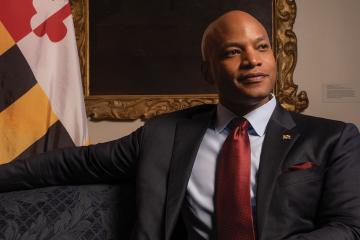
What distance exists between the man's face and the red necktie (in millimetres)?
109

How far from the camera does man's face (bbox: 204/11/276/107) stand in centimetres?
121

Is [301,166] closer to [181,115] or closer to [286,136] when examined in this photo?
[286,136]

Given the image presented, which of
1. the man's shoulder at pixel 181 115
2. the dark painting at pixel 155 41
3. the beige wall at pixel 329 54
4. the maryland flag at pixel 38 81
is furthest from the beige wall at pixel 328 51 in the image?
the maryland flag at pixel 38 81

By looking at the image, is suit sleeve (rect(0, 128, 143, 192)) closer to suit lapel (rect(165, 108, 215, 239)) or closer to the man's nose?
suit lapel (rect(165, 108, 215, 239))

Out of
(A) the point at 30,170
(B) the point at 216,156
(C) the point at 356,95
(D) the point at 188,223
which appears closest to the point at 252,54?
(B) the point at 216,156

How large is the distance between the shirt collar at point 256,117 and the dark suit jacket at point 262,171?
3 centimetres

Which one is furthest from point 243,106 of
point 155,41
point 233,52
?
point 155,41

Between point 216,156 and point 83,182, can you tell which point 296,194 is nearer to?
point 216,156

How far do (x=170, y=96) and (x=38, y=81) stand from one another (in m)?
0.73

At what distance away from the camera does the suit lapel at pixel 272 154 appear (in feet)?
3.53

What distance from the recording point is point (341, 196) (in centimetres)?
105

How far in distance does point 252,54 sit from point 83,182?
26.9 inches

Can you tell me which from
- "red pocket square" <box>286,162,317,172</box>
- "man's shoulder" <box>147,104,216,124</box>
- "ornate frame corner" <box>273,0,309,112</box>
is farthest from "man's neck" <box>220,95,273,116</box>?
"ornate frame corner" <box>273,0,309,112</box>

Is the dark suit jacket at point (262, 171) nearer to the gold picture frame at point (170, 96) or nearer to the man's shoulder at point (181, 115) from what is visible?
the man's shoulder at point (181, 115)
